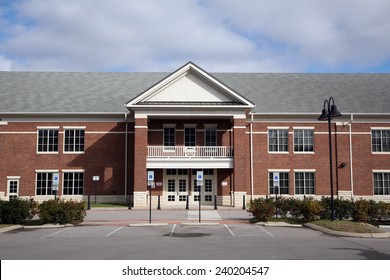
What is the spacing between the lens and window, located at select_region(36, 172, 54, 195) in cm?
3416

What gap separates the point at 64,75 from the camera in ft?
133

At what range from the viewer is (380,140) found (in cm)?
3509

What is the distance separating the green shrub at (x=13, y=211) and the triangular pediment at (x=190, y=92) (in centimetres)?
1233

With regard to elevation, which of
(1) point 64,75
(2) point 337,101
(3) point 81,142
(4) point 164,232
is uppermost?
(1) point 64,75

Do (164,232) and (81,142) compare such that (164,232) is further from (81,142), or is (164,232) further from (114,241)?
(81,142)

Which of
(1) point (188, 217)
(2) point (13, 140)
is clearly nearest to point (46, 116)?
(2) point (13, 140)

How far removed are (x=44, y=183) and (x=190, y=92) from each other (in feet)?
43.8

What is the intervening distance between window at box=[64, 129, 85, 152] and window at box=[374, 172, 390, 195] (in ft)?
75.7

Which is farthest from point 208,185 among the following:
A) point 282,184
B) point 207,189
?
point 282,184

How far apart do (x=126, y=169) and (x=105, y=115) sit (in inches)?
178

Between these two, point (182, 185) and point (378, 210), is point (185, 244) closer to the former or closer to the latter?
point (378, 210)

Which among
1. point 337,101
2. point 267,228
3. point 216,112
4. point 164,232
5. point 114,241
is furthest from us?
point 337,101

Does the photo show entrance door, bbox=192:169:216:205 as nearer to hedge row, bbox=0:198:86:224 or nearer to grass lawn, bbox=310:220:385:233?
hedge row, bbox=0:198:86:224

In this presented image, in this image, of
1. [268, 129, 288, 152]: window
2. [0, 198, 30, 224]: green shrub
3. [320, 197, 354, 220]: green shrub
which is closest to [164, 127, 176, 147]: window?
[268, 129, 288, 152]: window
